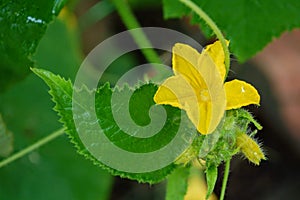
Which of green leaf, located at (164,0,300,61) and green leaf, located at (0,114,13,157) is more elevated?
green leaf, located at (164,0,300,61)

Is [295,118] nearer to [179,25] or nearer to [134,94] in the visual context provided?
[179,25]

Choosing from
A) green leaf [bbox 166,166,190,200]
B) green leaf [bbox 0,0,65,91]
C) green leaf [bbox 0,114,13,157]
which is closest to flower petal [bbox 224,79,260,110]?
green leaf [bbox 166,166,190,200]

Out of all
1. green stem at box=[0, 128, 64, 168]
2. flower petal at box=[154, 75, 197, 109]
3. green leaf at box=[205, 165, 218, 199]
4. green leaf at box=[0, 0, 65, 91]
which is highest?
green leaf at box=[0, 0, 65, 91]

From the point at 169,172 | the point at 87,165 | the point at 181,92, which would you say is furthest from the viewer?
the point at 87,165

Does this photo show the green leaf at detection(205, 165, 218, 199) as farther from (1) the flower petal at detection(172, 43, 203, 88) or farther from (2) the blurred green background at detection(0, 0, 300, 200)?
(2) the blurred green background at detection(0, 0, 300, 200)

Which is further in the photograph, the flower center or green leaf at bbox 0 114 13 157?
green leaf at bbox 0 114 13 157

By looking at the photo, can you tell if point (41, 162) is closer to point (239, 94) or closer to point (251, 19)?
point (251, 19)

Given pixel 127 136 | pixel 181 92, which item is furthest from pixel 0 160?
pixel 181 92
